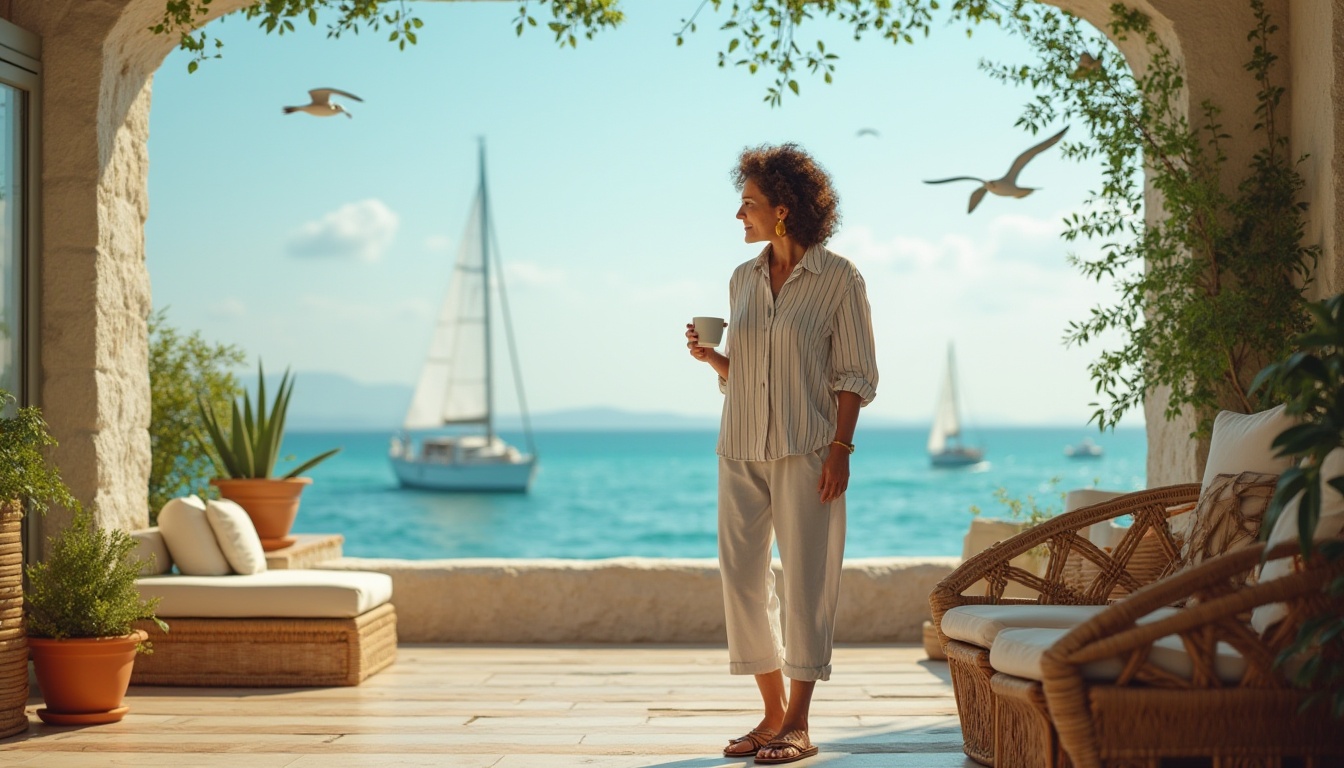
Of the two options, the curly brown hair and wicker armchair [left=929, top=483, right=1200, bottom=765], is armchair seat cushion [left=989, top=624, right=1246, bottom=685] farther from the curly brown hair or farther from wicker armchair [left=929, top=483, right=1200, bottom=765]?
Result: the curly brown hair

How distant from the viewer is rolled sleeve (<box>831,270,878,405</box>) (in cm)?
334

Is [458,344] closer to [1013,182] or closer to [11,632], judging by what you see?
[1013,182]

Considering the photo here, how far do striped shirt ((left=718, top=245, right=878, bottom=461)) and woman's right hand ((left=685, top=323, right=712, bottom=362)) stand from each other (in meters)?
0.10

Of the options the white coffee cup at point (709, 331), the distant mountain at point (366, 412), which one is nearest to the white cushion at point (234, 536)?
the white coffee cup at point (709, 331)

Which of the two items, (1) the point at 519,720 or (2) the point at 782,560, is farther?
(1) the point at 519,720

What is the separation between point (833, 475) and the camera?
3250 millimetres

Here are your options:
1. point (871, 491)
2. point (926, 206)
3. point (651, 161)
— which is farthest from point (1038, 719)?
point (926, 206)

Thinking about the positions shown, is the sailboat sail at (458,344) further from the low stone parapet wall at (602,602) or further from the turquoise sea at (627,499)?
the low stone parapet wall at (602,602)

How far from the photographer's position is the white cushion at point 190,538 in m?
4.71

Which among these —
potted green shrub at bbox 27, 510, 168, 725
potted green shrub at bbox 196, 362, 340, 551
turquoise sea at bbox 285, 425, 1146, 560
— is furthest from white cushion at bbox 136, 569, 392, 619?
turquoise sea at bbox 285, 425, 1146, 560

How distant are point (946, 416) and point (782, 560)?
31.2 meters

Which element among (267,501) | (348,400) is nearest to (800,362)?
(267,501)

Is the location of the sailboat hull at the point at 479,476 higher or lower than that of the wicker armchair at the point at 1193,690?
lower

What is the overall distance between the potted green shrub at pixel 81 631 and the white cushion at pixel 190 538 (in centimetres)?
74
